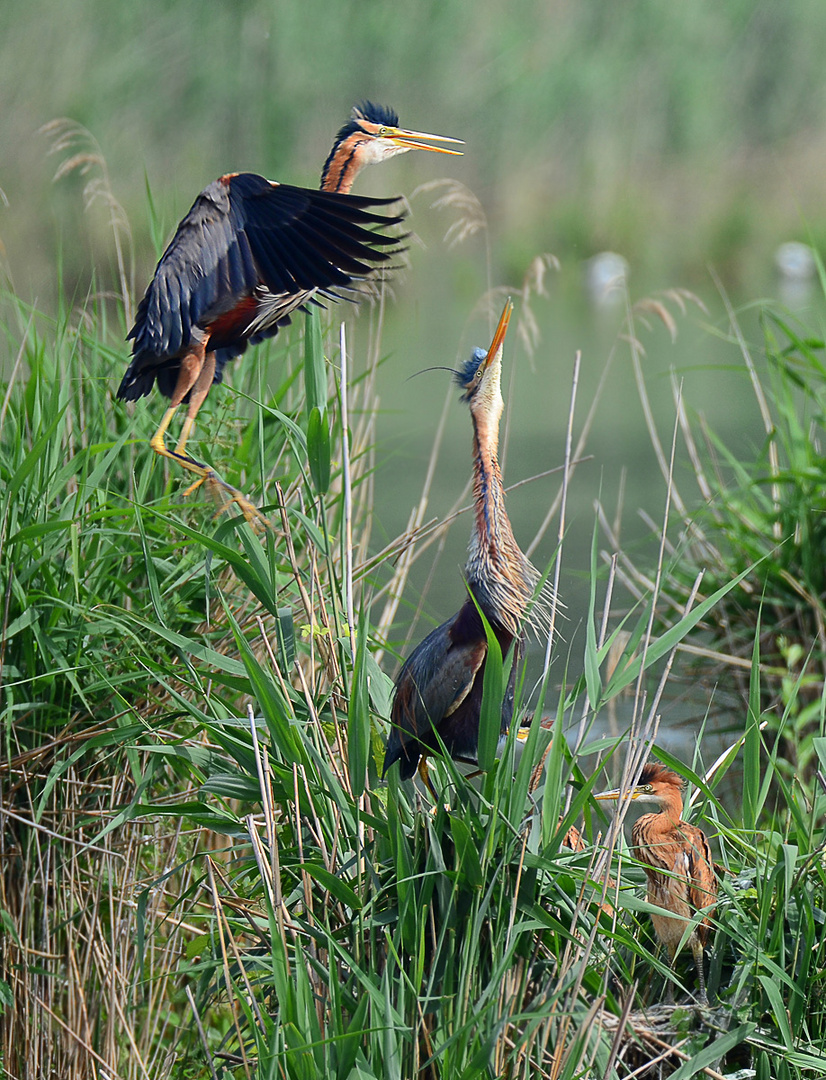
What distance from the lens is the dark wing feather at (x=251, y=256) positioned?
125 centimetres

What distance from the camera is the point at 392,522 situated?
14.1 feet

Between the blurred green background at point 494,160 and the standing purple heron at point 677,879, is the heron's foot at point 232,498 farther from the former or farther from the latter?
the standing purple heron at point 677,879

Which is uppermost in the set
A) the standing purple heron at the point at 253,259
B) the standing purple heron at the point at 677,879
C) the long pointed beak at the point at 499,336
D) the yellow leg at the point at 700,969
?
the standing purple heron at the point at 253,259

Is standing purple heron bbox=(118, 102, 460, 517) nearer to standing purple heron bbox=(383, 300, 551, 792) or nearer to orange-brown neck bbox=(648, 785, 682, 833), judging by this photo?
standing purple heron bbox=(383, 300, 551, 792)

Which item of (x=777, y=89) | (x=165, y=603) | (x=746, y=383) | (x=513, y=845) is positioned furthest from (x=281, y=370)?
(x=777, y=89)

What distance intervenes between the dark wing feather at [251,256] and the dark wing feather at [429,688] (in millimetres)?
440

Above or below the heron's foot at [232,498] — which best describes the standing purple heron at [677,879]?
below

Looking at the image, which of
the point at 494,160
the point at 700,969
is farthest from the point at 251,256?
the point at 494,160

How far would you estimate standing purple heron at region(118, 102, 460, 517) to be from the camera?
49.3 inches

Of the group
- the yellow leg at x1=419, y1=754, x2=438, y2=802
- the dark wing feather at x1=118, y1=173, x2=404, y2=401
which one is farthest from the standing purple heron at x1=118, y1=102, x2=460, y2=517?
the yellow leg at x1=419, y1=754, x2=438, y2=802

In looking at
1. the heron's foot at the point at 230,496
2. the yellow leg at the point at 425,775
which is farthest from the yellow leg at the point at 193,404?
the yellow leg at the point at 425,775

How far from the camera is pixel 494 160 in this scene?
8.45 metres

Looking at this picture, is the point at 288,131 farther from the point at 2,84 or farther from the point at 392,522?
the point at 392,522

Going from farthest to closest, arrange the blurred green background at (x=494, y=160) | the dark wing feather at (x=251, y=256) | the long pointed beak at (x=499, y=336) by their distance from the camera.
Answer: the blurred green background at (x=494, y=160), the dark wing feather at (x=251, y=256), the long pointed beak at (x=499, y=336)
